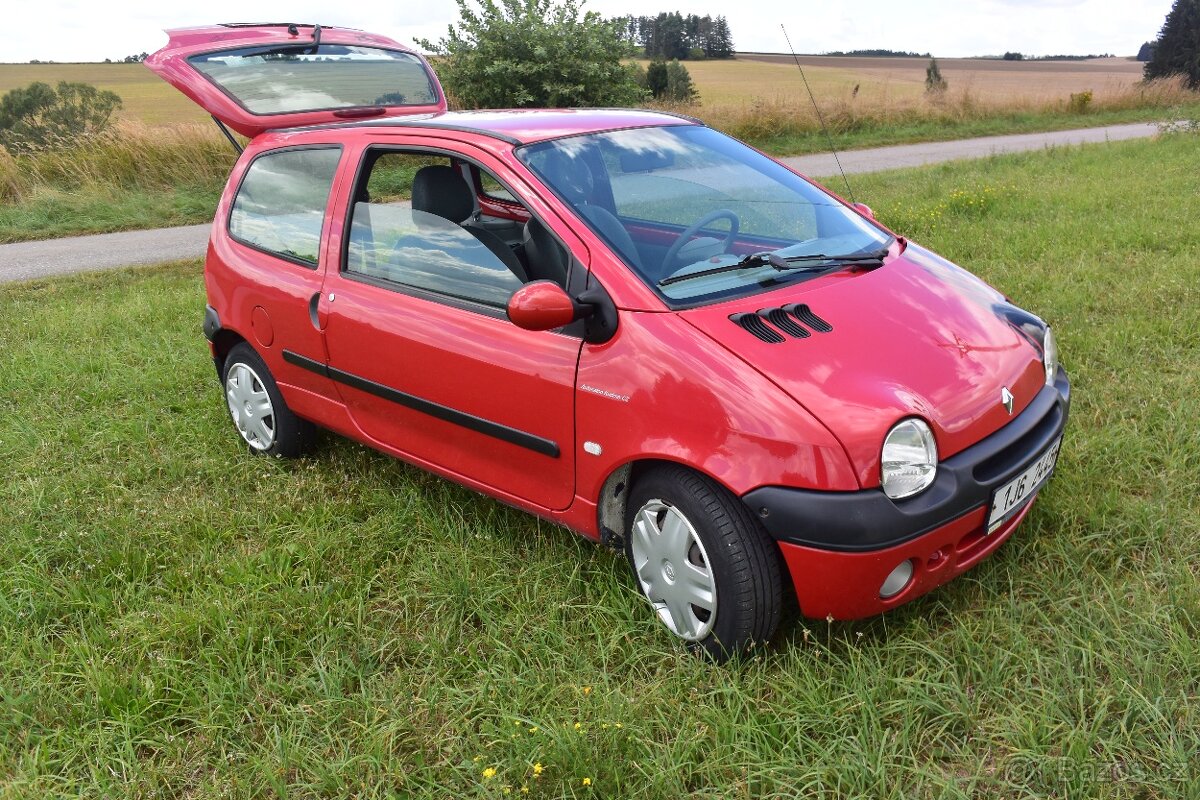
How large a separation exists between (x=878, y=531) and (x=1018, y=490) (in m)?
0.62

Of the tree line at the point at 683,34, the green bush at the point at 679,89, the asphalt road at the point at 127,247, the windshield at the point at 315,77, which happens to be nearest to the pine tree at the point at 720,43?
the tree line at the point at 683,34

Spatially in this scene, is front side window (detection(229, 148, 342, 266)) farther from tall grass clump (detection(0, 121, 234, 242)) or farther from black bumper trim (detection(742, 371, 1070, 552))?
tall grass clump (detection(0, 121, 234, 242))

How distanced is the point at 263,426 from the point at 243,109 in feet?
5.21

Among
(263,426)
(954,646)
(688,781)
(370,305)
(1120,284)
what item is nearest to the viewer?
(688,781)

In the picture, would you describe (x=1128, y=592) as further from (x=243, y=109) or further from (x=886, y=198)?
(x=886, y=198)

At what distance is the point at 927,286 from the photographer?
10.0 feet

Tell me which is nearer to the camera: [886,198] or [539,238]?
[539,238]

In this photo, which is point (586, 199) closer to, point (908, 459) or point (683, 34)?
point (908, 459)

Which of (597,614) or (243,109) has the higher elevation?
(243,109)

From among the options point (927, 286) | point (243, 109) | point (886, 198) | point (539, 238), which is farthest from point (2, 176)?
point (927, 286)

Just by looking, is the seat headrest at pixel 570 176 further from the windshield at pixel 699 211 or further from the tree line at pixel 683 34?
the tree line at pixel 683 34

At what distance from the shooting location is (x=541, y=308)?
267 centimetres

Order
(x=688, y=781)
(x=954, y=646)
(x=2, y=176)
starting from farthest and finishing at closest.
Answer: (x=2, y=176), (x=954, y=646), (x=688, y=781)

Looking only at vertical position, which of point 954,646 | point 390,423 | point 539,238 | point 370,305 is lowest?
point 954,646
